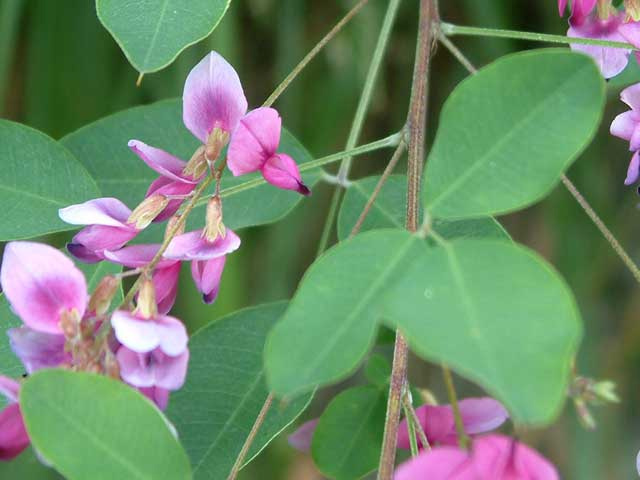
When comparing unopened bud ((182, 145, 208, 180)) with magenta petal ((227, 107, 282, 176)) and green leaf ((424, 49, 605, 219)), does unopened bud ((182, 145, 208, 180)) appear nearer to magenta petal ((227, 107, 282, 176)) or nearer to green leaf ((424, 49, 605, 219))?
magenta petal ((227, 107, 282, 176))

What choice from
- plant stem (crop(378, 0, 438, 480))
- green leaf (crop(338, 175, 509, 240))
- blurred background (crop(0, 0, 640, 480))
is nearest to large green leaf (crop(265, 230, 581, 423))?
plant stem (crop(378, 0, 438, 480))

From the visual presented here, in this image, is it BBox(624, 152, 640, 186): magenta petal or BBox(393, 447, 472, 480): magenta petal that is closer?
BBox(393, 447, 472, 480): magenta petal

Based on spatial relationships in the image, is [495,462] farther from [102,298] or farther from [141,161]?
[141,161]

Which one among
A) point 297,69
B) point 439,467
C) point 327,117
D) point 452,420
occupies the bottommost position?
point 327,117

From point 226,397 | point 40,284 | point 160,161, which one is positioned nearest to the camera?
point 40,284

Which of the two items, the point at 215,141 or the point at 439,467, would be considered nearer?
the point at 439,467


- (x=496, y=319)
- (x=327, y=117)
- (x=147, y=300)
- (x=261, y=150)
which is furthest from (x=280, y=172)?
(x=327, y=117)

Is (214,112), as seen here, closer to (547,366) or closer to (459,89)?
(459,89)
